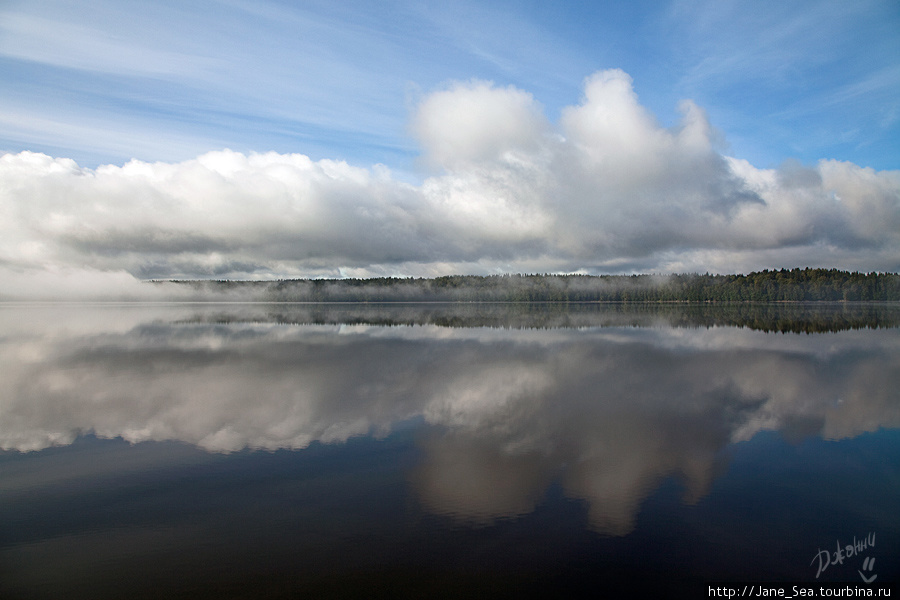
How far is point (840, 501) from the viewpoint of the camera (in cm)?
792

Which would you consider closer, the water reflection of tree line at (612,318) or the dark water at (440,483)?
the dark water at (440,483)

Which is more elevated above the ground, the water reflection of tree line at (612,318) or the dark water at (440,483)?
the water reflection of tree line at (612,318)

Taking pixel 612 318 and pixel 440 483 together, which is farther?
pixel 612 318

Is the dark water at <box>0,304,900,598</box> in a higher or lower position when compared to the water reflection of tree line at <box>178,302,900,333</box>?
lower

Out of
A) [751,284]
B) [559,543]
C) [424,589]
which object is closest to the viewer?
[424,589]

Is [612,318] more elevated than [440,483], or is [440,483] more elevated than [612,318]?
[612,318]

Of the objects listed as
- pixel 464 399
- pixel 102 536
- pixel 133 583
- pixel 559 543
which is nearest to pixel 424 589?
→ pixel 559 543

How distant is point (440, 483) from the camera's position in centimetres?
848

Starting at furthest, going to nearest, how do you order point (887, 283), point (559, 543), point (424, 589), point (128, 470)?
1. point (887, 283)
2. point (128, 470)
3. point (559, 543)
4. point (424, 589)

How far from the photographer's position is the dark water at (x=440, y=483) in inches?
235

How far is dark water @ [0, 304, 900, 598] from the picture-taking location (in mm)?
5957

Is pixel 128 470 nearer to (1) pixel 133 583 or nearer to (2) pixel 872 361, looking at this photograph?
(1) pixel 133 583

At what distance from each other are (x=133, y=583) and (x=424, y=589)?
3388mm

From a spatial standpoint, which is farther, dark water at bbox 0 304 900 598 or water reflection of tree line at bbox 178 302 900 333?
water reflection of tree line at bbox 178 302 900 333
